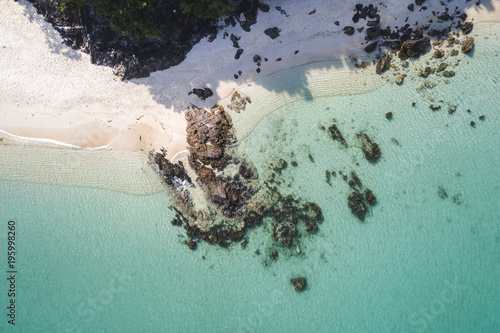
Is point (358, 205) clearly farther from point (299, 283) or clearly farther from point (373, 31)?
point (373, 31)

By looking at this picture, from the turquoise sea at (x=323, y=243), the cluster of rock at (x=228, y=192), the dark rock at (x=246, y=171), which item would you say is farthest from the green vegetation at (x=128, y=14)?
the dark rock at (x=246, y=171)

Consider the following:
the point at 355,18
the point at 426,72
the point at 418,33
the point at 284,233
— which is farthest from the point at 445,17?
the point at 284,233

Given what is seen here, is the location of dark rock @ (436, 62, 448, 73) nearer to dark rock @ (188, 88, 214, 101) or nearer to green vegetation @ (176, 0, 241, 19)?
green vegetation @ (176, 0, 241, 19)

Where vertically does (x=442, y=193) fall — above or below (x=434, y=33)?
below

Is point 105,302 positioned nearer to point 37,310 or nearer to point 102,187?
point 37,310

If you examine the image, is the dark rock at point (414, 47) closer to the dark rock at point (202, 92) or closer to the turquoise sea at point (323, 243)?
the turquoise sea at point (323, 243)

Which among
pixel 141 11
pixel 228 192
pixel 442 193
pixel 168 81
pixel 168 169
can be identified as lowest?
pixel 228 192

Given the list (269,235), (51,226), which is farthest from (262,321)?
(51,226)
